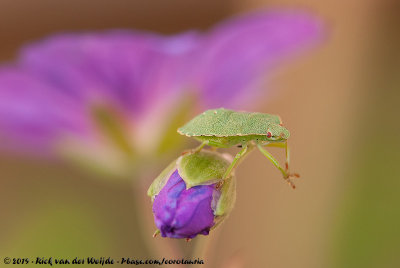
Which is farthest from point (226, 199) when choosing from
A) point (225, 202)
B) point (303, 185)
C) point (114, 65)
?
point (303, 185)

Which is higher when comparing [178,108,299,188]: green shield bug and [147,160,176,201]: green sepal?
[178,108,299,188]: green shield bug

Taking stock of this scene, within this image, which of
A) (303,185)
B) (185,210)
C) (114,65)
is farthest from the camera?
(303,185)

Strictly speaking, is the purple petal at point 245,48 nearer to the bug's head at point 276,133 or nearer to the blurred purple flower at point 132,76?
the blurred purple flower at point 132,76

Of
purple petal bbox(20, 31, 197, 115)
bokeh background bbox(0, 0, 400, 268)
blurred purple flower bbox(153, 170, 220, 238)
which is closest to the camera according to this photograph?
blurred purple flower bbox(153, 170, 220, 238)

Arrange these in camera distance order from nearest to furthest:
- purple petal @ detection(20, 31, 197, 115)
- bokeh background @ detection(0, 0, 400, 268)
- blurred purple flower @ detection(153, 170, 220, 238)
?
blurred purple flower @ detection(153, 170, 220, 238) → purple petal @ detection(20, 31, 197, 115) → bokeh background @ detection(0, 0, 400, 268)

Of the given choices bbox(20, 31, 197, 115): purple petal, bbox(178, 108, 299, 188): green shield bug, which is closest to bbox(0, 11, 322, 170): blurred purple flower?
bbox(20, 31, 197, 115): purple petal

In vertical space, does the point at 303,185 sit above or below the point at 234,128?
below

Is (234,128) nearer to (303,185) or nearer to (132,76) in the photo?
(132,76)

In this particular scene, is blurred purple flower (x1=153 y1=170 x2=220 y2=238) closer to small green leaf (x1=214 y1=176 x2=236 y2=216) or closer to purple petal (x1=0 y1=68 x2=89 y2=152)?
small green leaf (x1=214 y1=176 x2=236 y2=216)
